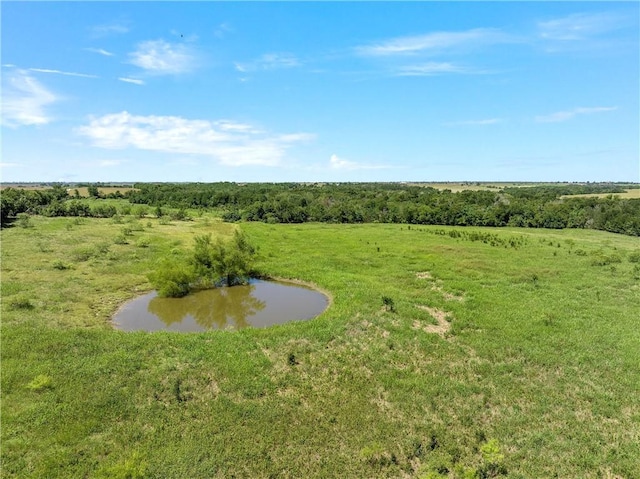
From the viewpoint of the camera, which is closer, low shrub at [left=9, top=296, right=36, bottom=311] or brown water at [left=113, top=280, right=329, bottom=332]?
low shrub at [left=9, top=296, right=36, bottom=311]

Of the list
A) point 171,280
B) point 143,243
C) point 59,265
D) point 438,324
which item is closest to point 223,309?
point 171,280

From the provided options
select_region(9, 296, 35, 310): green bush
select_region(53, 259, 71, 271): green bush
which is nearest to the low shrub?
select_region(9, 296, 35, 310): green bush

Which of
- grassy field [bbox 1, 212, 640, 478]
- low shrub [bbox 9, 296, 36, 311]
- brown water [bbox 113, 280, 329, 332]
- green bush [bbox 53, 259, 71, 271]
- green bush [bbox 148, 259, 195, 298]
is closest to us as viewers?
grassy field [bbox 1, 212, 640, 478]

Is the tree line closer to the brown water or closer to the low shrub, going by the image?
the low shrub

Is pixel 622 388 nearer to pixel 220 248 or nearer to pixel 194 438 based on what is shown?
pixel 194 438

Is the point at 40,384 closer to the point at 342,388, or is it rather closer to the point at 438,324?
the point at 342,388

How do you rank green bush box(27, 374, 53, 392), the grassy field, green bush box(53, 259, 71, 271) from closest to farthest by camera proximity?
the grassy field
green bush box(27, 374, 53, 392)
green bush box(53, 259, 71, 271)

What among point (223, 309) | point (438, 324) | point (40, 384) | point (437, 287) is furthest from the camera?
point (437, 287)

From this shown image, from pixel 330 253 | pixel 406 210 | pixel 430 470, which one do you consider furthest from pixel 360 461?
pixel 406 210

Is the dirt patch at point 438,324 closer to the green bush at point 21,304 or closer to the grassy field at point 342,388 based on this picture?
the grassy field at point 342,388
